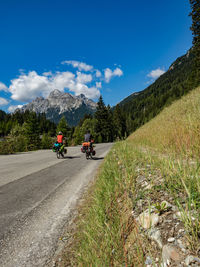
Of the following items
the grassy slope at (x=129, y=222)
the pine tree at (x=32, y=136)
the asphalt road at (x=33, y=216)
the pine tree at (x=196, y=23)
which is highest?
the pine tree at (x=196, y=23)

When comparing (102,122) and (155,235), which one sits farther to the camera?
(102,122)

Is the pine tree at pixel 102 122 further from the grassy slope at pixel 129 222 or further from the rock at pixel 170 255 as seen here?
the rock at pixel 170 255

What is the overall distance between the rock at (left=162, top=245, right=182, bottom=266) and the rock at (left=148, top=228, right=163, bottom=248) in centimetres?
8

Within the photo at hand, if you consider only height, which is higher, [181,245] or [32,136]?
[32,136]

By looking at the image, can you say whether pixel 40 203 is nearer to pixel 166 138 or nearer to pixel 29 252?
pixel 29 252

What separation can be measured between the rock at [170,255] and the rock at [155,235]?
78 millimetres

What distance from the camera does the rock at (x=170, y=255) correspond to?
1038mm

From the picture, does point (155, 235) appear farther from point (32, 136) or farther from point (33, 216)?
point (32, 136)

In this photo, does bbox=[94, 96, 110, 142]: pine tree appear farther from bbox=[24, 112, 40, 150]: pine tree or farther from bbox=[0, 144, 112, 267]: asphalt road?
bbox=[0, 144, 112, 267]: asphalt road

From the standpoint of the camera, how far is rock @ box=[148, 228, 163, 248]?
49.2 inches

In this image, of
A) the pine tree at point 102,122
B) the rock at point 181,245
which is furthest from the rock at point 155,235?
the pine tree at point 102,122

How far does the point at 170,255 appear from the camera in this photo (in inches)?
42.5

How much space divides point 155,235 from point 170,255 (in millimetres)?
245

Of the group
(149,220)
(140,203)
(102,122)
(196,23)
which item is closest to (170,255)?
(149,220)
